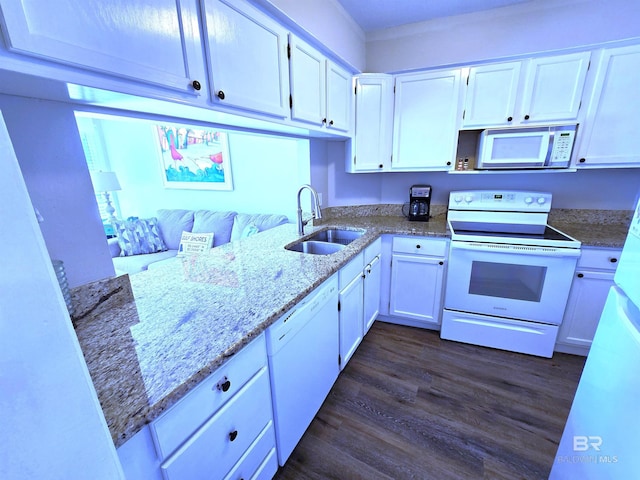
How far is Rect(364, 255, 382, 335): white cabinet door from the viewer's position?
2.06 m

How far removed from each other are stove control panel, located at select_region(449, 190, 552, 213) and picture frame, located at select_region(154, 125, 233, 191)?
250 cm

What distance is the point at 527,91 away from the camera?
76.4 inches

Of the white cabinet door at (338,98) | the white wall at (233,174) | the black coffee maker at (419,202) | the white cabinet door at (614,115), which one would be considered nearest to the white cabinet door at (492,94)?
the white cabinet door at (614,115)

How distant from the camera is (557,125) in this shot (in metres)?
1.91

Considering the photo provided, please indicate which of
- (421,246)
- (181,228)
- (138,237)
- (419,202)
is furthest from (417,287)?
(138,237)

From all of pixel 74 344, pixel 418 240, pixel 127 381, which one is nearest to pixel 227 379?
pixel 127 381

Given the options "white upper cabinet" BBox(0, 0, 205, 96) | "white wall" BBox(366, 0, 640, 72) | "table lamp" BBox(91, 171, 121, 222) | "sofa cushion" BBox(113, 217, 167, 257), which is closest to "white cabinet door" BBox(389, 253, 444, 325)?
"white wall" BBox(366, 0, 640, 72)

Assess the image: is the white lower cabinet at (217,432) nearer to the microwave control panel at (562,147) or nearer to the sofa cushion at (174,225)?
the microwave control panel at (562,147)

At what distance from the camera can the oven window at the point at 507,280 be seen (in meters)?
1.92

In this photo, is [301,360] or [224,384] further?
[301,360]

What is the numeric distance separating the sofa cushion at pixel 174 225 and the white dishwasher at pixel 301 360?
2.59 m

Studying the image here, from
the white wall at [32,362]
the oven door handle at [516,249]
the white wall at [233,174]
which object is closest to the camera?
the white wall at [32,362]

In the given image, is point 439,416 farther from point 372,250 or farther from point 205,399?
point 205,399

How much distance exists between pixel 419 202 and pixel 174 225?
2935 millimetres
